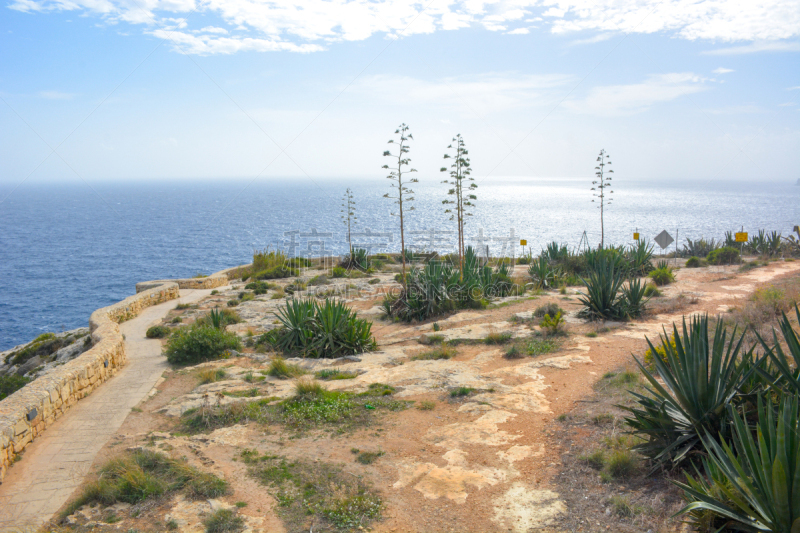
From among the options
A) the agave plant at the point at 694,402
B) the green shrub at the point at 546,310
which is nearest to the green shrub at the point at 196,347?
the green shrub at the point at 546,310

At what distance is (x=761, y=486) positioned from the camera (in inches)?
122

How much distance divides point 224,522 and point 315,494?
88 centimetres

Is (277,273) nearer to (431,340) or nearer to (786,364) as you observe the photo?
(431,340)

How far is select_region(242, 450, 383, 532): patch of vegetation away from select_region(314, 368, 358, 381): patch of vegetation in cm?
→ 311

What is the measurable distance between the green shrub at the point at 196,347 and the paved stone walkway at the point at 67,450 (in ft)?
1.13

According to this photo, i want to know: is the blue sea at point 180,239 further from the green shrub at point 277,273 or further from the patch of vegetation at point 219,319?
the patch of vegetation at point 219,319

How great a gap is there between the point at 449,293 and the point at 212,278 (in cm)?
1305

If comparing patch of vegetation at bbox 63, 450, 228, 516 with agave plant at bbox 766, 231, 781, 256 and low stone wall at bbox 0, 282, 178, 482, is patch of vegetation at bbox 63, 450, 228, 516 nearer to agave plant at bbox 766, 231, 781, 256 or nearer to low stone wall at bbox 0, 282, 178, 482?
low stone wall at bbox 0, 282, 178, 482

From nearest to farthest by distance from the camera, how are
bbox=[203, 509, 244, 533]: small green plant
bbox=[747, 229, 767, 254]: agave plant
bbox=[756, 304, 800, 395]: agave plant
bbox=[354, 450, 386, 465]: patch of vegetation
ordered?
bbox=[756, 304, 800, 395]: agave plant < bbox=[203, 509, 244, 533]: small green plant < bbox=[354, 450, 386, 465]: patch of vegetation < bbox=[747, 229, 767, 254]: agave plant

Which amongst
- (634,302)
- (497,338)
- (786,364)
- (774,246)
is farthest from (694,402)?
(774,246)

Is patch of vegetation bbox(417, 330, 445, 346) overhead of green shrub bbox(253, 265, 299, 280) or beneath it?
beneath

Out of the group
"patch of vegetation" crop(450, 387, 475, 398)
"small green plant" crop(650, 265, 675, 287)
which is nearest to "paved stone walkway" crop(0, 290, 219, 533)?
"patch of vegetation" crop(450, 387, 475, 398)

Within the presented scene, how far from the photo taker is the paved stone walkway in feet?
16.1

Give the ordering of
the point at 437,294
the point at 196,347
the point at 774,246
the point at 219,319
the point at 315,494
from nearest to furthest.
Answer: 1. the point at 315,494
2. the point at 196,347
3. the point at 219,319
4. the point at 437,294
5. the point at 774,246
